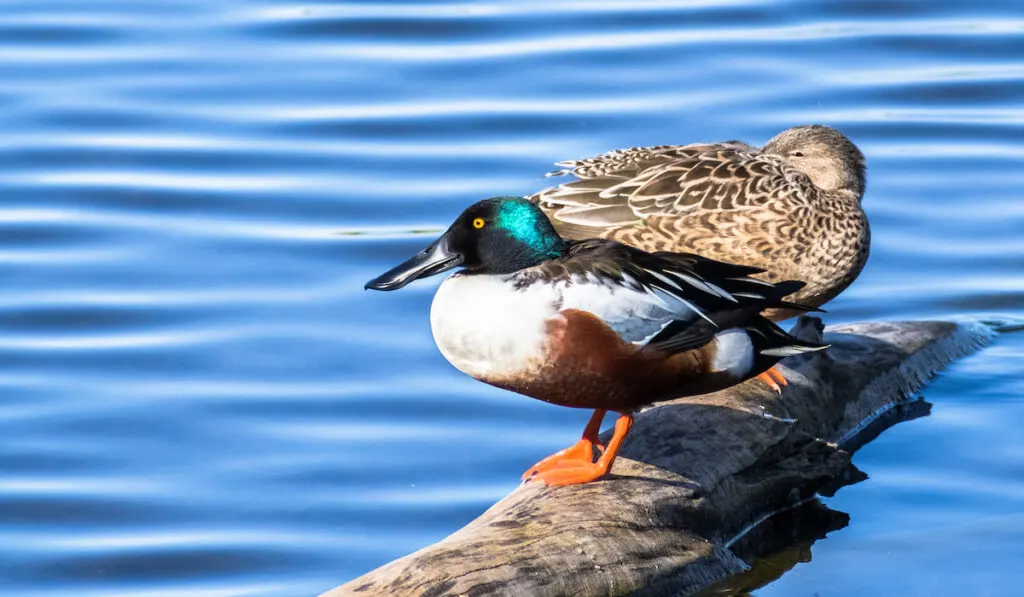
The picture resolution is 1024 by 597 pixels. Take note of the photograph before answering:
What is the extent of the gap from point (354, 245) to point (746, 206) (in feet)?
9.10

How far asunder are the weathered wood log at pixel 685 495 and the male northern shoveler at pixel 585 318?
0.70ft

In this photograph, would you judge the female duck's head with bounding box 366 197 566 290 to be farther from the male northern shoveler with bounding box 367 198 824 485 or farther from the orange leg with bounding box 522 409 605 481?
the orange leg with bounding box 522 409 605 481

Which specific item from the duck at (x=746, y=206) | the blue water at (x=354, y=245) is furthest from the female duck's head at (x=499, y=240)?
the duck at (x=746, y=206)

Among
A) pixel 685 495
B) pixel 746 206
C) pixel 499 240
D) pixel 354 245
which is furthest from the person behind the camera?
pixel 354 245

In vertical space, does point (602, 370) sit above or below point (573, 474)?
above

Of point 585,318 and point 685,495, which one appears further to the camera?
point 685,495

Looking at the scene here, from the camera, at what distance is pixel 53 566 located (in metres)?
5.61

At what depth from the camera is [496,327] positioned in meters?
4.65

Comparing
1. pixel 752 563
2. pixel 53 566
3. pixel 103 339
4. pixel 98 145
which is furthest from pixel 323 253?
pixel 752 563

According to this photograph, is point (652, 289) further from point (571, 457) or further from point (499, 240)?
point (571, 457)

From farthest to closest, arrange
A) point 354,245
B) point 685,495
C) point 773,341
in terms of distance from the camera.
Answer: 1. point 354,245
2. point 773,341
3. point 685,495

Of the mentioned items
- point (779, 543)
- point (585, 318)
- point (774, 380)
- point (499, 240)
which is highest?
point (499, 240)

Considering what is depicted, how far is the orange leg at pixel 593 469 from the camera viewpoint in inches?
196

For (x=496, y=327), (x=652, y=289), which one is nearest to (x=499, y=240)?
(x=496, y=327)
